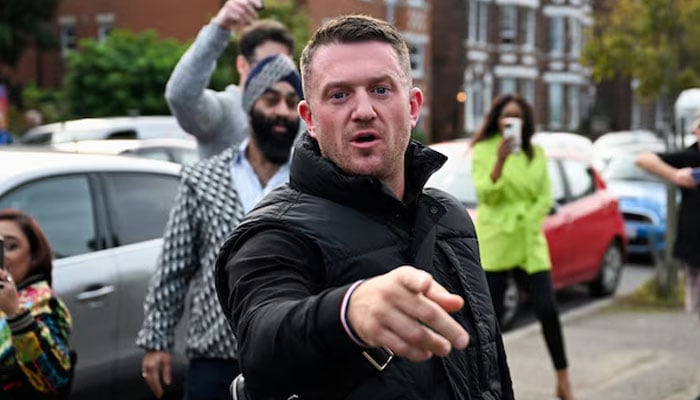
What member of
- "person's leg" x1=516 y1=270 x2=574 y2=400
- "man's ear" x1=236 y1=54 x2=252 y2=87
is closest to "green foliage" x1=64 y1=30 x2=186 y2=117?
"person's leg" x1=516 y1=270 x2=574 y2=400

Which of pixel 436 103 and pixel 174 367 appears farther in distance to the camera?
pixel 436 103

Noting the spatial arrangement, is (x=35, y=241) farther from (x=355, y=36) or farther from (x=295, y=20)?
(x=295, y=20)

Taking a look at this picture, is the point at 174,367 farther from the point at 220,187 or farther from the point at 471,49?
the point at 471,49

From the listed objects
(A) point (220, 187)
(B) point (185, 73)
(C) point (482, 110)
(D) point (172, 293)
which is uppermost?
(B) point (185, 73)

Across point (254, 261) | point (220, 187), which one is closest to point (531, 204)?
point (220, 187)

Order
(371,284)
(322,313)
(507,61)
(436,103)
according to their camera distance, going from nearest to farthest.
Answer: (371,284) < (322,313) < (436,103) < (507,61)

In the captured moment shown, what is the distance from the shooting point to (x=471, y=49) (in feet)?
156

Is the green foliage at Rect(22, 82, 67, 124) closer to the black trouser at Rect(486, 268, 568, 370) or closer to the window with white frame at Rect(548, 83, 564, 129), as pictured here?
the window with white frame at Rect(548, 83, 564, 129)

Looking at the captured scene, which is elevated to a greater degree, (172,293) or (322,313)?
(322,313)

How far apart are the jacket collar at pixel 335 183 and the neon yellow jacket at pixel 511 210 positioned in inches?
191

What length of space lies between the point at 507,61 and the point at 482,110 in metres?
2.66

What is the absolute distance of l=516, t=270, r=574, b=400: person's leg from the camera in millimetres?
7176

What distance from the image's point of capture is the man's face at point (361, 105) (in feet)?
7.25

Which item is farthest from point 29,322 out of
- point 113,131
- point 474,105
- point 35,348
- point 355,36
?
point 474,105
